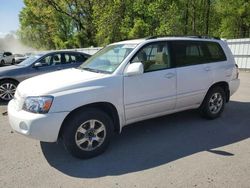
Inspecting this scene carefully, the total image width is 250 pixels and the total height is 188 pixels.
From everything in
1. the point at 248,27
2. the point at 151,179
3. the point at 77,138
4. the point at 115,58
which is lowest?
the point at 151,179

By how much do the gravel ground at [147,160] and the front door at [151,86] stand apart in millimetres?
558

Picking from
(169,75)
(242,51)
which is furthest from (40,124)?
(242,51)

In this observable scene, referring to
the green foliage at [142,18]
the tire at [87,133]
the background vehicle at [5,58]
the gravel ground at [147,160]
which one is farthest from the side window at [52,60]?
the background vehicle at [5,58]

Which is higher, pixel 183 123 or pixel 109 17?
pixel 109 17

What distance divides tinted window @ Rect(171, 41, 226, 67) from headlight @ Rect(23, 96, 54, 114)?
2.47 m

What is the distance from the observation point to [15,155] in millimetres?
4238

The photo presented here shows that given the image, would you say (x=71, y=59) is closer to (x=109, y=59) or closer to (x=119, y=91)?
(x=109, y=59)

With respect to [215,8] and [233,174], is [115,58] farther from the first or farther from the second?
[215,8]

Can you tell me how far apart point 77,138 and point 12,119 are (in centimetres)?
100

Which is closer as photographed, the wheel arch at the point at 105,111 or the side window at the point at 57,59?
the wheel arch at the point at 105,111

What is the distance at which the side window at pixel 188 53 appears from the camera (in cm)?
497

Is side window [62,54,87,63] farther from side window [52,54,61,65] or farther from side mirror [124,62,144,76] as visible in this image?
side mirror [124,62,144,76]

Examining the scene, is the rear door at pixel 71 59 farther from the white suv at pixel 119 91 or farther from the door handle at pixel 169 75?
the door handle at pixel 169 75

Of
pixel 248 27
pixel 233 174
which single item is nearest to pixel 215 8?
pixel 248 27
